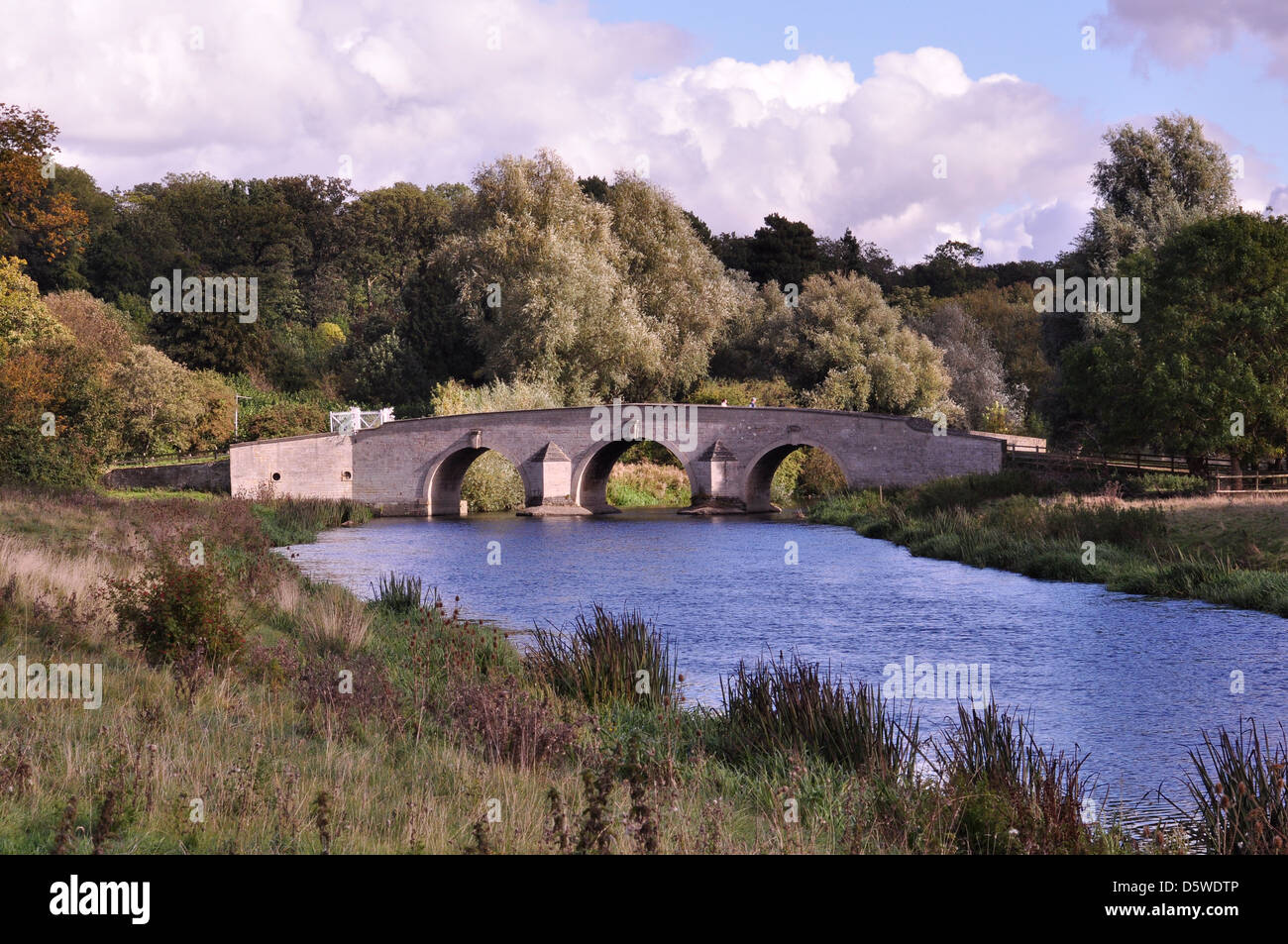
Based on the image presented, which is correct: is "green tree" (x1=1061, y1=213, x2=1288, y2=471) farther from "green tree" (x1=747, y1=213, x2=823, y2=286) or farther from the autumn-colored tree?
"green tree" (x1=747, y1=213, x2=823, y2=286)

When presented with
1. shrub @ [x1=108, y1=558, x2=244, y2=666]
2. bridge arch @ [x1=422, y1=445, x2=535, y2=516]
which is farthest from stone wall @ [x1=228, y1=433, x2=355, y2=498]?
shrub @ [x1=108, y1=558, x2=244, y2=666]

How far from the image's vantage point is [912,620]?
64.6 feet

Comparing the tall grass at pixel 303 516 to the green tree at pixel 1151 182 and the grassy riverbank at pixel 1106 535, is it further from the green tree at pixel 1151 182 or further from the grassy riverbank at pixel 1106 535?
the green tree at pixel 1151 182

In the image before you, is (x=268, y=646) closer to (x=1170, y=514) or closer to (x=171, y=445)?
(x=1170, y=514)

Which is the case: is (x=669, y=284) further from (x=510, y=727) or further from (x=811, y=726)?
(x=510, y=727)

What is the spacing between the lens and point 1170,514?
26047 mm

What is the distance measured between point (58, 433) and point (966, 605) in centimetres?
2136

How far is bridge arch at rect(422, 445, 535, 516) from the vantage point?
152ft

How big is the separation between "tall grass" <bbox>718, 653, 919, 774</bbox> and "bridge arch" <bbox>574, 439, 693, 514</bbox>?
34.9 meters

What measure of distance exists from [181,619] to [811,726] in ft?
18.4

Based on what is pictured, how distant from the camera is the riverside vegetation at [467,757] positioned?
20.3 feet

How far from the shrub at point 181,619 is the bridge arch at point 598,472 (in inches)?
1346

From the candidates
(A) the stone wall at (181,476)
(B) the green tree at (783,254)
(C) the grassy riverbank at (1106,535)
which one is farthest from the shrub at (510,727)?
(B) the green tree at (783,254)

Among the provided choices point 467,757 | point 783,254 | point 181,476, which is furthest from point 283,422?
point 467,757
